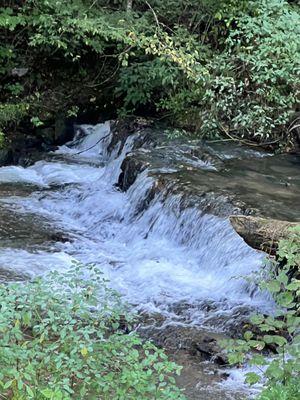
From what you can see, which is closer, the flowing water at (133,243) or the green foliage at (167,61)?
the flowing water at (133,243)

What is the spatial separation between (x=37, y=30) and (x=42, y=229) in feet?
15.8

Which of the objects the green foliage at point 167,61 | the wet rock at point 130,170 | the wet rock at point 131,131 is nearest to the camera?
the wet rock at point 130,170

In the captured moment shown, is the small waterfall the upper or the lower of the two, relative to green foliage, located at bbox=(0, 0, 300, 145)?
lower

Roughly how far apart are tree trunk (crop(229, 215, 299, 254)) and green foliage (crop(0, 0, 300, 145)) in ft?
14.3

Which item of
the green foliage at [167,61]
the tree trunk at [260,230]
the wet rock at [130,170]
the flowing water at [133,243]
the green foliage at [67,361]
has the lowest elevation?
the flowing water at [133,243]

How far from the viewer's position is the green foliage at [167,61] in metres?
9.31

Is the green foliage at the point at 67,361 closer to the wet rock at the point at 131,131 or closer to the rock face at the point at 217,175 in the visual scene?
the rock face at the point at 217,175

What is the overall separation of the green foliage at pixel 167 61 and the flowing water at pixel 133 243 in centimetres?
136

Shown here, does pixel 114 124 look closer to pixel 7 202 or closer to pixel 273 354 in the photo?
pixel 7 202

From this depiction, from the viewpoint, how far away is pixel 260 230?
510 cm

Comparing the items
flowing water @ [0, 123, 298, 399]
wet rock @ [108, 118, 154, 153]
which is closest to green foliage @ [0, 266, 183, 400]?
flowing water @ [0, 123, 298, 399]

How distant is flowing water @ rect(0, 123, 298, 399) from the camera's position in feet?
19.5

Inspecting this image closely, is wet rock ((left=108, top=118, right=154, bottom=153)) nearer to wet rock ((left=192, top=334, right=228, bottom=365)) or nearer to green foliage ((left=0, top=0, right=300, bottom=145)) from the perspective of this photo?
green foliage ((left=0, top=0, right=300, bottom=145))

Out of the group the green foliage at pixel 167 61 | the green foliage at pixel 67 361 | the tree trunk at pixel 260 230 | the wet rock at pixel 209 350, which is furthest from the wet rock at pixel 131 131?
the green foliage at pixel 67 361
